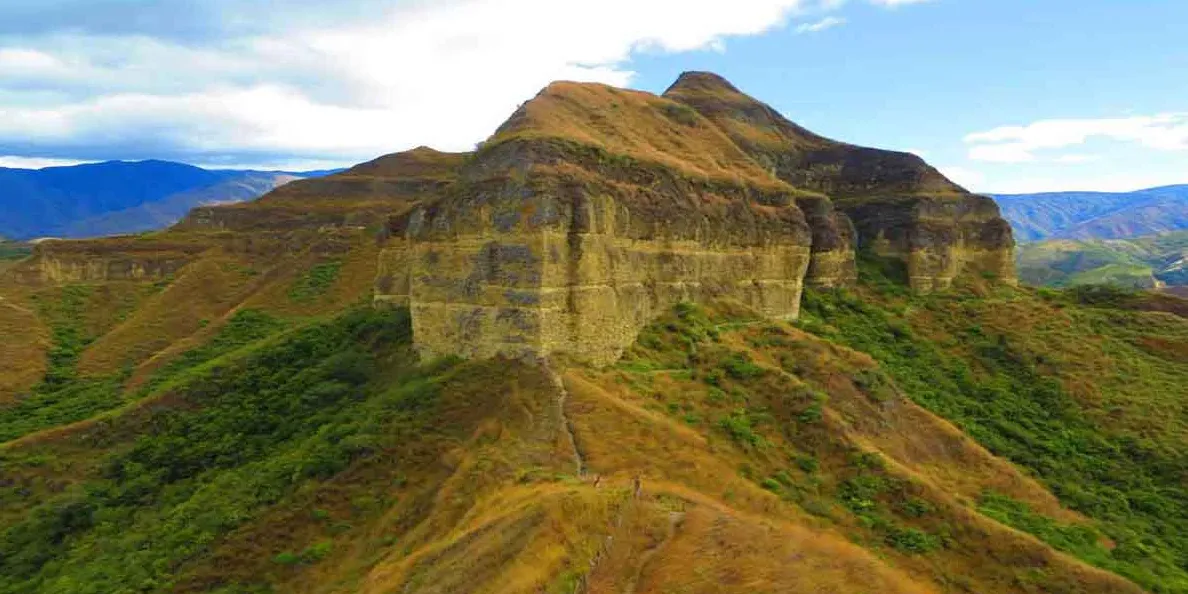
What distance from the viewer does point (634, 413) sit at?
23062 mm

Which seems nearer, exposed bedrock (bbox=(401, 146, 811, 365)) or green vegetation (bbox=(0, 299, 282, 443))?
exposed bedrock (bbox=(401, 146, 811, 365))

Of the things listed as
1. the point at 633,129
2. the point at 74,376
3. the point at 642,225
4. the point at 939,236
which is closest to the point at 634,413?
the point at 642,225

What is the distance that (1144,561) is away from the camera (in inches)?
868

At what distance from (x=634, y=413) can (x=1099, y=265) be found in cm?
18935

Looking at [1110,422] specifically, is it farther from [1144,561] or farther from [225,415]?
[225,415]

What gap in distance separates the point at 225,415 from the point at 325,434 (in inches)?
401

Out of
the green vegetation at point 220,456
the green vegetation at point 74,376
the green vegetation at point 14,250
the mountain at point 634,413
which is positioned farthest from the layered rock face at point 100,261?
the green vegetation at point 14,250

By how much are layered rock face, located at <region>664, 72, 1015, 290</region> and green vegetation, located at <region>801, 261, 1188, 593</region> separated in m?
2.52

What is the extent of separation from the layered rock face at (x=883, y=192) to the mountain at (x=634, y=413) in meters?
0.30

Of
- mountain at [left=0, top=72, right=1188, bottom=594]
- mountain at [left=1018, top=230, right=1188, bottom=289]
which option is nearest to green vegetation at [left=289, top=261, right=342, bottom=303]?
mountain at [left=0, top=72, right=1188, bottom=594]

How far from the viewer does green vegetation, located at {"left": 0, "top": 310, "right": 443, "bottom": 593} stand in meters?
23.6

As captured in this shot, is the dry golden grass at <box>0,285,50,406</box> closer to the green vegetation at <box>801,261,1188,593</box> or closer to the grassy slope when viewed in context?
the grassy slope

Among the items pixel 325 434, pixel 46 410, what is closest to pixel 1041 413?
pixel 325 434

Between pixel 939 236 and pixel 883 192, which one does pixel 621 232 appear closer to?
pixel 939 236
